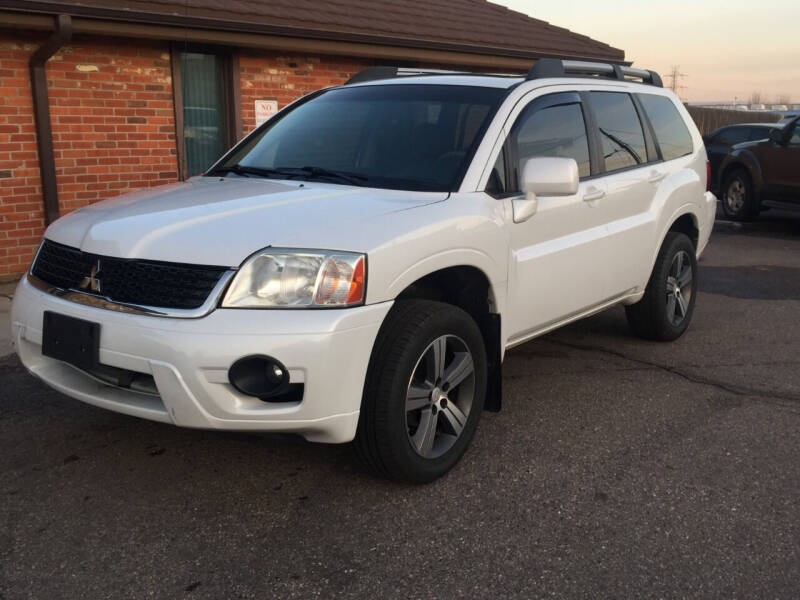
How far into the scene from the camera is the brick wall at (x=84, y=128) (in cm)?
787

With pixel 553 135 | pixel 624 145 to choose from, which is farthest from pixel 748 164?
pixel 553 135

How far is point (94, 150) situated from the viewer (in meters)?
8.54

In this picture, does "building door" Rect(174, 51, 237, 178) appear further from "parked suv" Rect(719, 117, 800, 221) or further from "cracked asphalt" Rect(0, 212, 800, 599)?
"parked suv" Rect(719, 117, 800, 221)

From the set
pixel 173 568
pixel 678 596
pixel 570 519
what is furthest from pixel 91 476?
pixel 678 596

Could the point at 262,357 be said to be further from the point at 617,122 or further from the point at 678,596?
the point at 617,122

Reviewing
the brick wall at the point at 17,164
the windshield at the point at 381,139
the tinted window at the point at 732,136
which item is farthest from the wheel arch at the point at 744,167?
the brick wall at the point at 17,164

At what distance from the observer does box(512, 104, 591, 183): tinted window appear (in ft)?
13.8

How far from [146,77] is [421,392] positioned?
6664mm

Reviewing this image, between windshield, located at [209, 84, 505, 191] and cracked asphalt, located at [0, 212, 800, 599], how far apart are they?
52.5 inches

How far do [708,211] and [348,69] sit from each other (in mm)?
5975

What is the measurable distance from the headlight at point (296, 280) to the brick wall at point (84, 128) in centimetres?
581

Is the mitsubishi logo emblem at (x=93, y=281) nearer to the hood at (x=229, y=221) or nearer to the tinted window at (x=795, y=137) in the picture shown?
the hood at (x=229, y=221)

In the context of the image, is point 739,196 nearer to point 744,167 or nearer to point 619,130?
point 744,167

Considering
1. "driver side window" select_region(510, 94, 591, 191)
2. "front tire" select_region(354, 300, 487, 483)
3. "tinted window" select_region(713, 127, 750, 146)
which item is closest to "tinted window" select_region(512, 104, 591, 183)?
"driver side window" select_region(510, 94, 591, 191)
